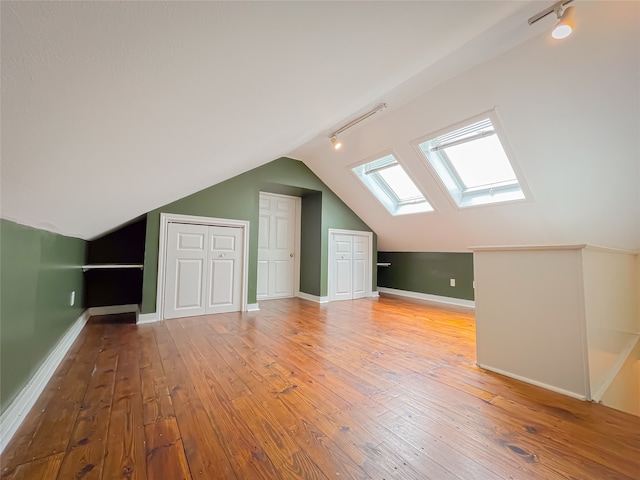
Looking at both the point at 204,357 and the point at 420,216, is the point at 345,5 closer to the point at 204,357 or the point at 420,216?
the point at 204,357

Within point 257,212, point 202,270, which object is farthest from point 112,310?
point 257,212

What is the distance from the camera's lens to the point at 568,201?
107 inches

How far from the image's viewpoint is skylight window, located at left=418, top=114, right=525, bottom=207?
9.11ft

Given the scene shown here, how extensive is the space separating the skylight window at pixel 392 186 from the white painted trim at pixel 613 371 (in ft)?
7.84

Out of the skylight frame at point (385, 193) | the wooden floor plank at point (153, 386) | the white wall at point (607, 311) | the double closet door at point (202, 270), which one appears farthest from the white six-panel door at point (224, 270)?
the white wall at point (607, 311)

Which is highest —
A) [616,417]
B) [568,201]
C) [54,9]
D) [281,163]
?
[281,163]

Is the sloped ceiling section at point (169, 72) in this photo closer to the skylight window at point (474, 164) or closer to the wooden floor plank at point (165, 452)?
the wooden floor plank at point (165, 452)

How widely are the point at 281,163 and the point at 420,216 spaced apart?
2.38m

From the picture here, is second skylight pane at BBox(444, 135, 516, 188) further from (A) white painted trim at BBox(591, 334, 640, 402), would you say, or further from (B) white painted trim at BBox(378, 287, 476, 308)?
(B) white painted trim at BBox(378, 287, 476, 308)

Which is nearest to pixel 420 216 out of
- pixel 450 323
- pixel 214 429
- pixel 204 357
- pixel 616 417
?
pixel 450 323

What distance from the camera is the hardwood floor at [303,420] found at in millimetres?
1060

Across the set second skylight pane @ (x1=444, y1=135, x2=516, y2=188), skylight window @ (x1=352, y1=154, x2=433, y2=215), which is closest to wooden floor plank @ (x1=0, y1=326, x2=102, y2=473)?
skylight window @ (x1=352, y1=154, x2=433, y2=215)

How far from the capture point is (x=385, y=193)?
14.6 feet

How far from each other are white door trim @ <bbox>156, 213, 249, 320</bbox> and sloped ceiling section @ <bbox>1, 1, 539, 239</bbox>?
6.32 ft
